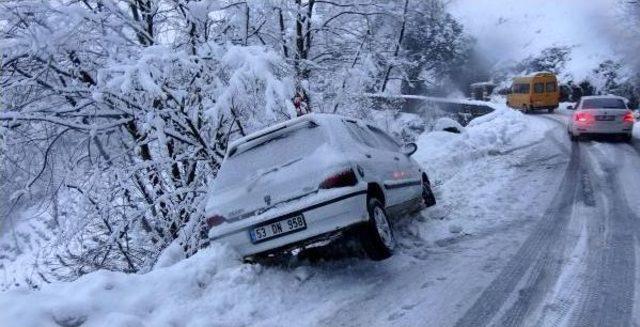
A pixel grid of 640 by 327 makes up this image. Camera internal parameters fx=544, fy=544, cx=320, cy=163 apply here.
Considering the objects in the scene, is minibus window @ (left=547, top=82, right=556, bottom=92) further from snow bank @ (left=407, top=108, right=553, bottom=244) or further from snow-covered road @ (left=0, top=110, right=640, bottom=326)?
snow-covered road @ (left=0, top=110, right=640, bottom=326)

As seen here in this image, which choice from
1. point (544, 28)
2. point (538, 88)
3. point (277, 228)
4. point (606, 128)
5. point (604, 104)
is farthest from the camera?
point (544, 28)

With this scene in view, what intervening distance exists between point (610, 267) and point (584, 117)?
12364mm

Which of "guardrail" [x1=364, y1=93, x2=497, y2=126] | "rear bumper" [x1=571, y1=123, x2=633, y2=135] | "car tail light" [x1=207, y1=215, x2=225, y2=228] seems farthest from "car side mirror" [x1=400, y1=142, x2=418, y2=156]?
"guardrail" [x1=364, y1=93, x2=497, y2=126]

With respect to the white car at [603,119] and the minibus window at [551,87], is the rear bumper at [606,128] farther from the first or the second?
the minibus window at [551,87]

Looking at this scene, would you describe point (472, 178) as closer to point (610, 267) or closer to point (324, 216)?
point (610, 267)

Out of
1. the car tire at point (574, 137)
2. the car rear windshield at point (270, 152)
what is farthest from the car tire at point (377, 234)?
the car tire at point (574, 137)

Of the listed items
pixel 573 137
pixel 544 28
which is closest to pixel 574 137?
pixel 573 137

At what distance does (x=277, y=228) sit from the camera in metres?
5.30

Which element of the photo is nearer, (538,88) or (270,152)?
(270,152)

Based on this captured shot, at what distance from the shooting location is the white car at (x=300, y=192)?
5.19 metres

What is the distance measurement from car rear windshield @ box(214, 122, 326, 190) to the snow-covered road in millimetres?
773

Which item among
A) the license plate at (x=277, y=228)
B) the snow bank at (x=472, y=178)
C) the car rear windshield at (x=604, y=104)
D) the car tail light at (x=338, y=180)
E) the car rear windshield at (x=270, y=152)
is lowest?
the snow bank at (x=472, y=178)

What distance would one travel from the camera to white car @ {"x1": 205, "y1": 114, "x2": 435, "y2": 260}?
5.19 meters

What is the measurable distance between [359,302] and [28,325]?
2646 mm
